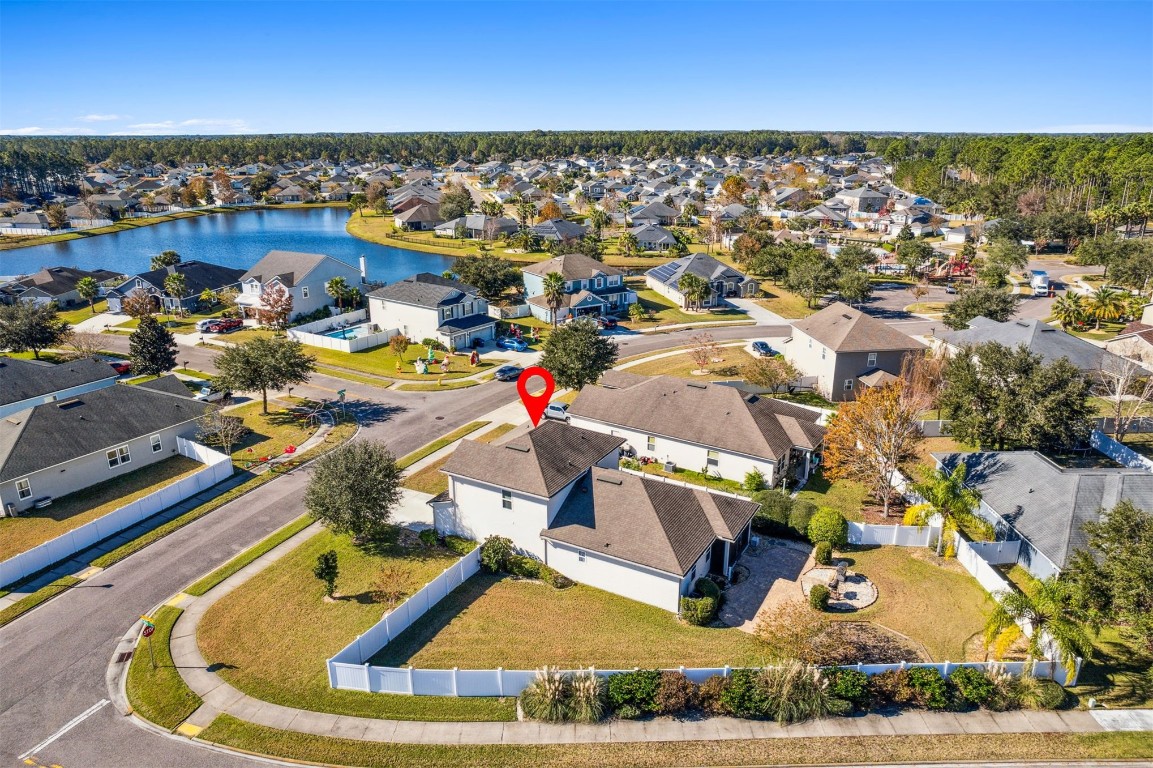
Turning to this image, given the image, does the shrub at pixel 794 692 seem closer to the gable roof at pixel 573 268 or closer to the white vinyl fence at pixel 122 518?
the white vinyl fence at pixel 122 518

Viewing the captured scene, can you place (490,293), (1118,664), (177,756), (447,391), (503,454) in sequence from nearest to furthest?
1. (177,756)
2. (1118,664)
3. (503,454)
4. (447,391)
5. (490,293)

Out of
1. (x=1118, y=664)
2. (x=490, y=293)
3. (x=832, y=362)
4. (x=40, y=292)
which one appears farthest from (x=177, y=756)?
(x=40, y=292)

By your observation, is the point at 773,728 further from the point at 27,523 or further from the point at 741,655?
the point at 27,523

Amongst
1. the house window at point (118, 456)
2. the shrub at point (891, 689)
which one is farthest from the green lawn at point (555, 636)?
the house window at point (118, 456)

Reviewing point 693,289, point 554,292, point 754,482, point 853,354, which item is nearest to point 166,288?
point 554,292

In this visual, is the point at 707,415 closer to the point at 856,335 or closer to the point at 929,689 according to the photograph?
the point at 856,335

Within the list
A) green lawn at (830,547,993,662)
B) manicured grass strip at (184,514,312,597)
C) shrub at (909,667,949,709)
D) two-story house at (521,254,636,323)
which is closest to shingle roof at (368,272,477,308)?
two-story house at (521,254,636,323)

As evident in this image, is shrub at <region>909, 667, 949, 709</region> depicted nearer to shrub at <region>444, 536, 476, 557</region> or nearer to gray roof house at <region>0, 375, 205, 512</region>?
shrub at <region>444, 536, 476, 557</region>

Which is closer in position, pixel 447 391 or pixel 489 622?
pixel 489 622
